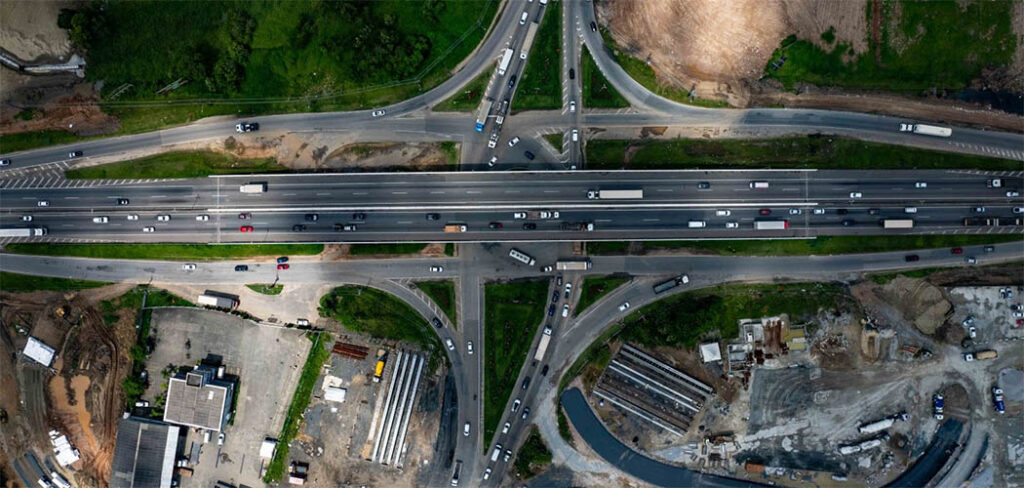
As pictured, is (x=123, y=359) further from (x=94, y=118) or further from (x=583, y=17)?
(x=583, y=17)

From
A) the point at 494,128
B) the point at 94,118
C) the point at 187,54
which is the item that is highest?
the point at 187,54

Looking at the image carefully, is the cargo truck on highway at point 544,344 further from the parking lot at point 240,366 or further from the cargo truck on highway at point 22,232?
the cargo truck on highway at point 22,232

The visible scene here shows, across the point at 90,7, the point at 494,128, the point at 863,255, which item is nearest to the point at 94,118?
the point at 90,7

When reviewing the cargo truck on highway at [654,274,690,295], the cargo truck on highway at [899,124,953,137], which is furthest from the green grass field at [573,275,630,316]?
the cargo truck on highway at [899,124,953,137]

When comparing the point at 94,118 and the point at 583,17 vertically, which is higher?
the point at 583,17

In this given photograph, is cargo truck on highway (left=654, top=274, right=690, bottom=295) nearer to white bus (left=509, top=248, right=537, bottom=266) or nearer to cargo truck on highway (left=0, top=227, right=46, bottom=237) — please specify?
white bus (left=509, top=248, right=537, bottom=266)

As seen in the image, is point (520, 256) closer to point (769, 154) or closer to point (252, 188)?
point (769, 154)

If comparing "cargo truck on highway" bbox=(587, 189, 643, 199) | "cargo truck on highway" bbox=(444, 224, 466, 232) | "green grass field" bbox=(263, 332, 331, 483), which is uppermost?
"cargo truck on highway" bbox=(587, 189, 643, 199)
